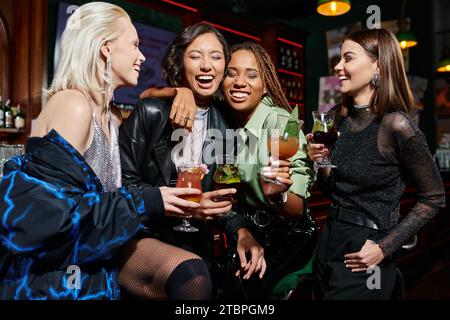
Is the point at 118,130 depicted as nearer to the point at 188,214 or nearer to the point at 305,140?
the point at 188,214

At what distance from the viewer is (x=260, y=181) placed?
1640 mm

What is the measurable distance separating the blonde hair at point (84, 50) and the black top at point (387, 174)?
3.75ft

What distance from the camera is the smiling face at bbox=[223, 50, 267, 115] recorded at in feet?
5.97

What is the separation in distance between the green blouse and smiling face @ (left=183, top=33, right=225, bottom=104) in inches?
10.2

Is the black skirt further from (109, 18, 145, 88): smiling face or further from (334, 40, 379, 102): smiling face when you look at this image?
(109, 18, 145, 88): smiling face

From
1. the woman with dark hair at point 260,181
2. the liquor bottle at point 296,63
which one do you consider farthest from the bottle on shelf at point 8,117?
the liquor bottle at point 296,63

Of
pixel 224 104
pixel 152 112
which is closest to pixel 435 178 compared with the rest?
pixel 224 104

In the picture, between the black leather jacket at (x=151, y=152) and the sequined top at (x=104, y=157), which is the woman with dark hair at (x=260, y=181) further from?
the sequined top at (x=104, y=157)

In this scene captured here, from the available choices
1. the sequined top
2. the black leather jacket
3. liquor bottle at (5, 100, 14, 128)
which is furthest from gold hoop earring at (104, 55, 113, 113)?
liquor bottle at (5, 100, 14, 128)

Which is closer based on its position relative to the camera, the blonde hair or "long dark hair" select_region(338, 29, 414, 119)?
the blonde hair

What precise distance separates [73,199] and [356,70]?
4.49 ft

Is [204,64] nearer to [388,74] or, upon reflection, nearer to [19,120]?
[388,74]

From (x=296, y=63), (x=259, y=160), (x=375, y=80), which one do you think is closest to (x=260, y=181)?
(x=259, y=160)
